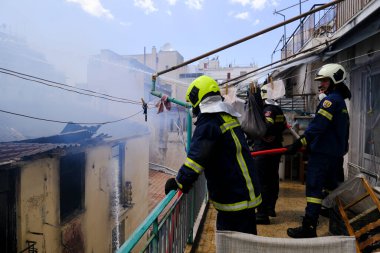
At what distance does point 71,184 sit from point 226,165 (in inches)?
363

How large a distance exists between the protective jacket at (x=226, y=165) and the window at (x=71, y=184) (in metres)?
8.30

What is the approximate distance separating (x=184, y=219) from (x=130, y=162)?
40.1 ft

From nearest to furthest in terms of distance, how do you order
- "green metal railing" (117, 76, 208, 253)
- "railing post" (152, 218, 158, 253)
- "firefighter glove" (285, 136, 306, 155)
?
"green metal railing" (117, 76, 208, 253)
"railing post" (152, 218, 158, 253)
"firefighter glove" (285, 136, 306, 155)

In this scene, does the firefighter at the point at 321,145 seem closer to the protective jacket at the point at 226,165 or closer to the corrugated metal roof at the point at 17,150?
the protective jacket at the point at 226,165

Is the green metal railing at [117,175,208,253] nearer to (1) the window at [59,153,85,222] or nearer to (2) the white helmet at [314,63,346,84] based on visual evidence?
(2) the white helmet at [314,63,346,84]

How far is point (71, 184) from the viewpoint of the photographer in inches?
400

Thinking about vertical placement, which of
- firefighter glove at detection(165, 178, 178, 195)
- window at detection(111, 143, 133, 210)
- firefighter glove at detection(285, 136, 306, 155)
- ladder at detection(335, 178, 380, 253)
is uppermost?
firefighter glove at detection(285, 136, 306, 155)

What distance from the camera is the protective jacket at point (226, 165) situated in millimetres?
2213

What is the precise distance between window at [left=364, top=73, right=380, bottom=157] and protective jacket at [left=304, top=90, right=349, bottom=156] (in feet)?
6.57

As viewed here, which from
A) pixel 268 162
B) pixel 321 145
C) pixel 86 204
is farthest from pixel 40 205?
pixel 321 145

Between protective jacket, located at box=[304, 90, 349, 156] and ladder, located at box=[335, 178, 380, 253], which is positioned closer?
ladder, located at box=[335, 178, 380, 253]

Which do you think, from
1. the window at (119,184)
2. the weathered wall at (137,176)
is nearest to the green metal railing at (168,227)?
the window at (119,184)

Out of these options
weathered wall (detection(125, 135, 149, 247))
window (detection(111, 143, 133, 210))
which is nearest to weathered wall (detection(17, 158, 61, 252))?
window (detection(111, 143, 133, 210))

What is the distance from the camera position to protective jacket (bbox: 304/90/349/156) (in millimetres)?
3111
